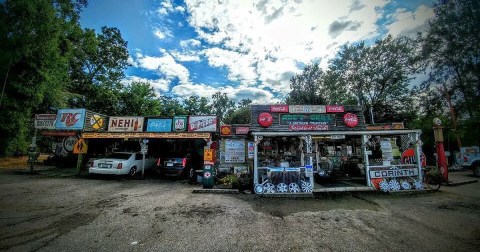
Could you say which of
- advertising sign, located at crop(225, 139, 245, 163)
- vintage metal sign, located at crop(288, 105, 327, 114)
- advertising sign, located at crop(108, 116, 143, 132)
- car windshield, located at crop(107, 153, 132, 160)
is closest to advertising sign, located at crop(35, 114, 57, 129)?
advertising sign, located at crop(108, 116, 143, 132)

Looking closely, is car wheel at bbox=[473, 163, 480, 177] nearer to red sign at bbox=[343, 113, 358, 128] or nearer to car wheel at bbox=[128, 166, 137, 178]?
red sign at bbox=[343, 113, 358, 128]

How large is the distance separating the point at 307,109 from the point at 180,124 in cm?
834

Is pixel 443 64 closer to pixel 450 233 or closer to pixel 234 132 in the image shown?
pixel 234 132

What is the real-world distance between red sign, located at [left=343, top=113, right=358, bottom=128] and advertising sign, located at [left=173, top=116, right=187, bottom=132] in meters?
10.3

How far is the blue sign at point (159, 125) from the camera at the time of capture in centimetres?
1393

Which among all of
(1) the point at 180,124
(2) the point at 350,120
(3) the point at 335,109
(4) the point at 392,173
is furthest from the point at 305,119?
(1) the point at 180,124

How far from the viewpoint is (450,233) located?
5.11m

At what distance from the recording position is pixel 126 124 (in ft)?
47.5

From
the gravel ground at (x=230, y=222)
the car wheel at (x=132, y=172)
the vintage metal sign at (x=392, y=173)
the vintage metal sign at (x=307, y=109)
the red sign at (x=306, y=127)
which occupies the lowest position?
the gravel ground at (x=230, y=222)

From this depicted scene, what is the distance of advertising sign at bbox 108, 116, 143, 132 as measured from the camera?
46.7ft

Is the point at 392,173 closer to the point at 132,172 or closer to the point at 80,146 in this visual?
the point at 132,172

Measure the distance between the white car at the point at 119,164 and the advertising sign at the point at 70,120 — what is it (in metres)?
3.08

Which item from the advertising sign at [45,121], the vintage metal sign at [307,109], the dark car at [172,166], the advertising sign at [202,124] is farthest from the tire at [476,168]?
the advertising sign at [45,121]

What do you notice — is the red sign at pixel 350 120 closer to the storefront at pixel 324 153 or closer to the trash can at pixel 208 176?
the storefront at pixel 324 153
